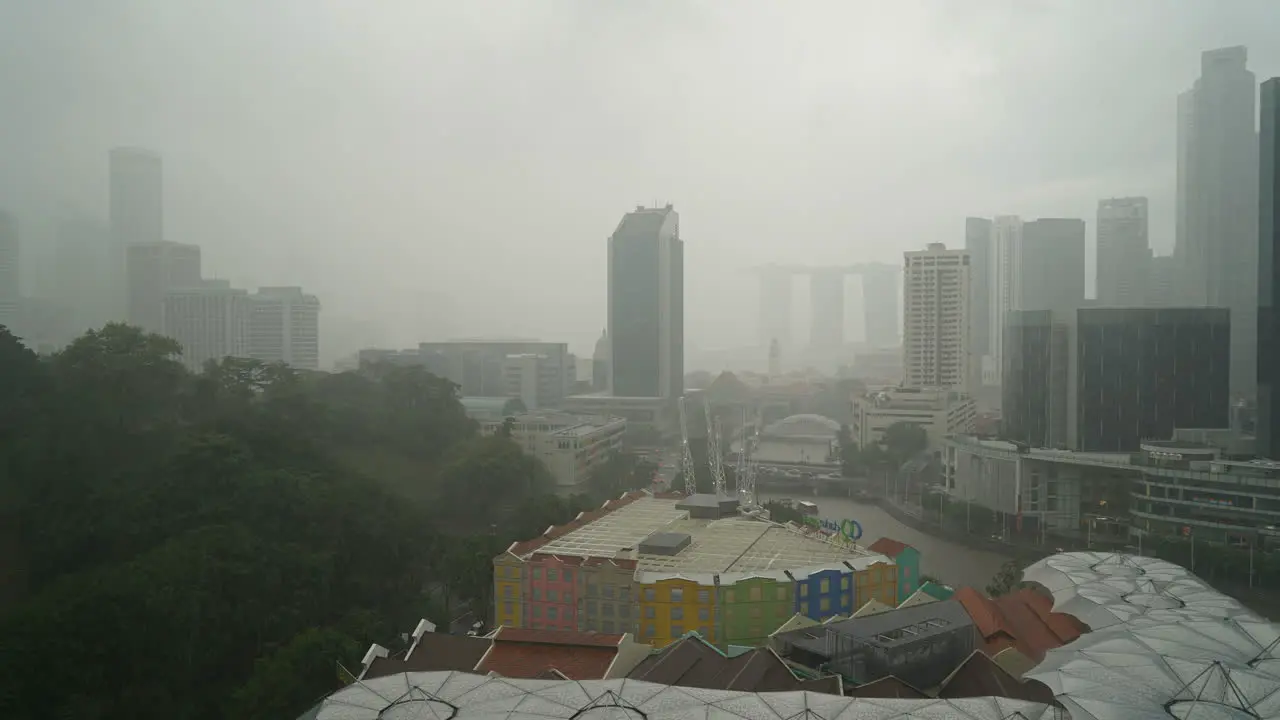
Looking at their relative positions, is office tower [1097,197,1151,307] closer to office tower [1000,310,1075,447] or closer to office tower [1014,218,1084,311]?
office tower [1014,218,1084,311]

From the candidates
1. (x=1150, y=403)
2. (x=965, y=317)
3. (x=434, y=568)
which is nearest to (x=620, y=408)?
(x=965, y=317)

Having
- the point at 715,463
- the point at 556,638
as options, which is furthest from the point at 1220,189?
the point at 556,638

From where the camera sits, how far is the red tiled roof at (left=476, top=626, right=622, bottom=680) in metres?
4.66

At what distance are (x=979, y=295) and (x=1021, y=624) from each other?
15949 millimetres

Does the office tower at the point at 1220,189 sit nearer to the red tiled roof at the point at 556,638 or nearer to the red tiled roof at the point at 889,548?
the red tiled roof at the point at 889,548

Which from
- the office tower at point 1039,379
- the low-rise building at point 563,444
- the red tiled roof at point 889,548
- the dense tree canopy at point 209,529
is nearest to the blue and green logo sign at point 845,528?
the red tiled roof at point 889,548

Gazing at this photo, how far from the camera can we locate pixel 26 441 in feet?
24.0

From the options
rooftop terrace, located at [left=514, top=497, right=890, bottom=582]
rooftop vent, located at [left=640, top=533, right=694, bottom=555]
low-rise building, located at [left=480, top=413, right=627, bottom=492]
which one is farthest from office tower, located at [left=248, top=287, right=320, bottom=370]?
rooftop vent, located at [left=640, top=533, right=694, bottom=555]

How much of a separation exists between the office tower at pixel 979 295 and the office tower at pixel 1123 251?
2.79 m

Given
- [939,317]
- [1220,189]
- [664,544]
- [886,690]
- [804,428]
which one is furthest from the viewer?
[804,428]

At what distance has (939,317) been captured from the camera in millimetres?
18859

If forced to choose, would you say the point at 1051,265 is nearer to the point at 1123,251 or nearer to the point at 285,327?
the point at 1123,251

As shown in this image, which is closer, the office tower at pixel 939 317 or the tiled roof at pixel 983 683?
the tiled roof at pixel 983 683

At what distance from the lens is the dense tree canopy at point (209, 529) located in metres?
5.34
